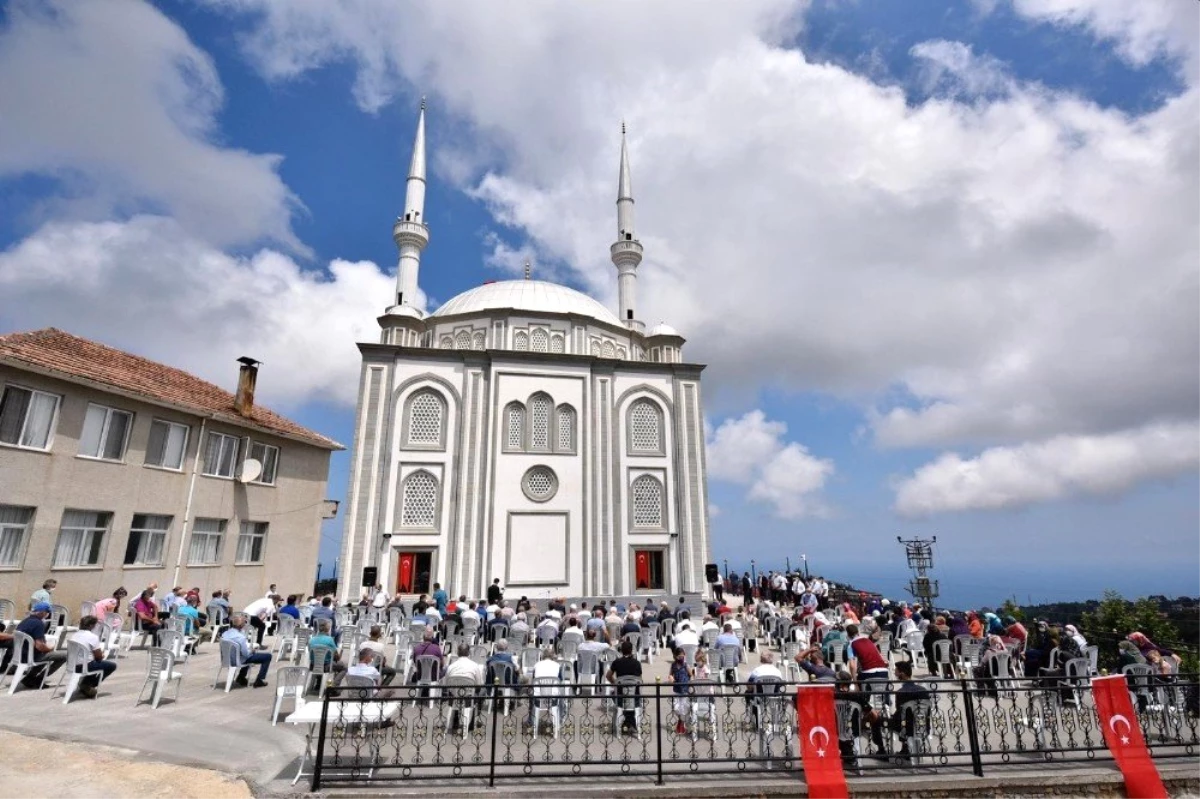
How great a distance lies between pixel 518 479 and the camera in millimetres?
24859

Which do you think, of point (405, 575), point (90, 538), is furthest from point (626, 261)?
point (90, 538)

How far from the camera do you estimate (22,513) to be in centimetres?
1328

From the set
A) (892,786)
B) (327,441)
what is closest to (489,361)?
(327,441)

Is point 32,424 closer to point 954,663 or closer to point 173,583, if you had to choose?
point 173,583

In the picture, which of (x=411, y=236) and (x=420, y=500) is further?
(x=411, y=236)

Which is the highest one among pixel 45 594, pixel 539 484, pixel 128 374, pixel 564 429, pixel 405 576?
pixel 564 429

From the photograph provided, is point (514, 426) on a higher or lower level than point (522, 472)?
higher

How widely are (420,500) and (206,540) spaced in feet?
25.1

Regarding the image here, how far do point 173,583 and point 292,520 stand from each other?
4.84m

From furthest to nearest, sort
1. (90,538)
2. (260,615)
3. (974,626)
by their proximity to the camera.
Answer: (90,538) < (260,615) < (974,626)

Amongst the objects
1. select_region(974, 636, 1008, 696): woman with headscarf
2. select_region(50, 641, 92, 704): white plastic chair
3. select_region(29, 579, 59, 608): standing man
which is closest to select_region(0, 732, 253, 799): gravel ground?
select_region(50, 641, 92, 704): white plastic chair

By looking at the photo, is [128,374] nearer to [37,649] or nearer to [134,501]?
[134,501]

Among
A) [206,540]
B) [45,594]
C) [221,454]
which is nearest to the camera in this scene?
[45,594]

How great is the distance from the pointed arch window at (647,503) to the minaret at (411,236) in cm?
1375
